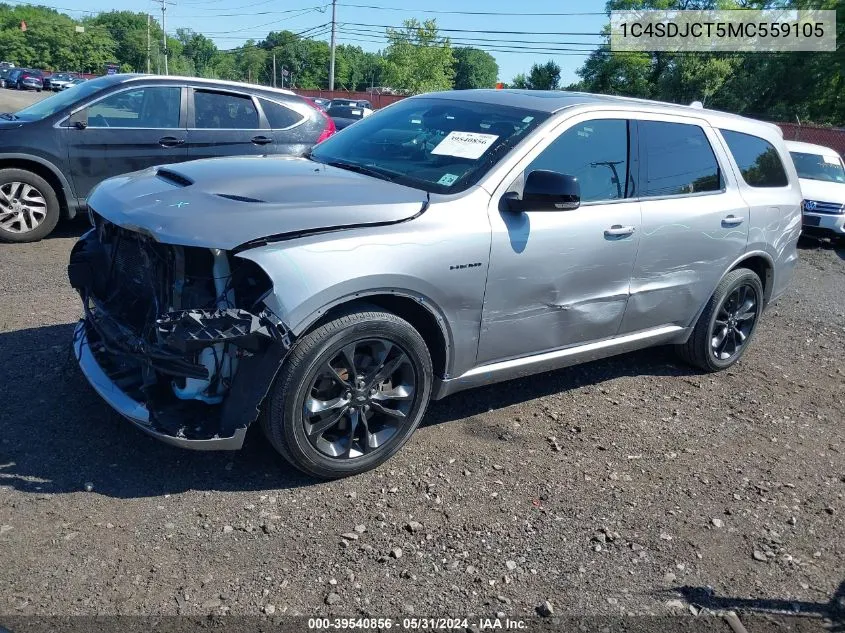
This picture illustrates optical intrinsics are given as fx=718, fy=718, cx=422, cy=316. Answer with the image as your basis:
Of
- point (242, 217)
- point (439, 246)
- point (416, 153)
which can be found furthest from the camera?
point (416, 153)

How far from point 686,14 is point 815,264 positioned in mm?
52264

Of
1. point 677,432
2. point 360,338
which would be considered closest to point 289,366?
point 360,338

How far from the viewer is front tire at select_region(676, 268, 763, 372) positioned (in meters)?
5.22

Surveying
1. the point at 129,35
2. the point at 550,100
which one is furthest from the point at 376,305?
the point at 129,35

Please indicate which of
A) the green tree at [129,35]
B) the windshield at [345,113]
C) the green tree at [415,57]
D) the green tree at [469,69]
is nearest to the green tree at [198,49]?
the green tree at [129,35]

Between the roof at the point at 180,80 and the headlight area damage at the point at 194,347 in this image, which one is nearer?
the headlight area damage at the point at 194,347

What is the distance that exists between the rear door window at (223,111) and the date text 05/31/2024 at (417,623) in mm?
6660

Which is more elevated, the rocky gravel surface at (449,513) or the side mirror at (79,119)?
the side mirror at (79,119)

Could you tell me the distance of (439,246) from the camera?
3.50 meters

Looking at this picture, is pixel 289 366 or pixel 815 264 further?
pixel 815 264

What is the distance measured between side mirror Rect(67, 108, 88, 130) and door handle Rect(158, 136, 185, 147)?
75 centimetres

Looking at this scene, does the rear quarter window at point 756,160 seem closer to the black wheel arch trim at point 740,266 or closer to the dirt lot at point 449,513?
the black wheel arch trim at point 740,266

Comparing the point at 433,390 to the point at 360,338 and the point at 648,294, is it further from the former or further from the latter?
the point at 648,294

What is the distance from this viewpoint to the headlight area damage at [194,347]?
3.00 metres
